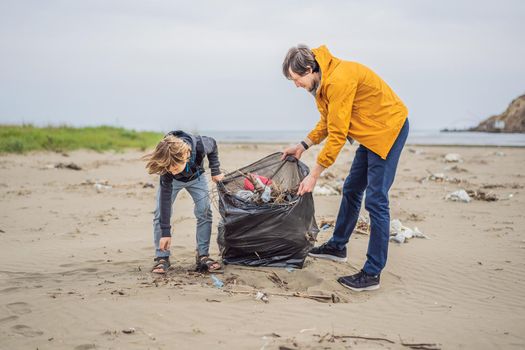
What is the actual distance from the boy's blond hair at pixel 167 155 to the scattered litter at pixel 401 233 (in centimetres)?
260

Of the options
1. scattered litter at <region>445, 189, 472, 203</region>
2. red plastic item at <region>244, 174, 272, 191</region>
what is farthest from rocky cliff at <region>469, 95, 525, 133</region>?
red plastic item at <region>244, 174, 272, 191</region>

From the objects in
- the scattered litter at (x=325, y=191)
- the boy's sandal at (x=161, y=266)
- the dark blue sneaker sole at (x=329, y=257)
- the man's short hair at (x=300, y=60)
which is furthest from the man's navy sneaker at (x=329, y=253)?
the scattered litter at (x=325, y=191)

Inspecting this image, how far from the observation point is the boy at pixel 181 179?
3650 mm

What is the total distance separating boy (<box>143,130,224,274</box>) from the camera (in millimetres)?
3650

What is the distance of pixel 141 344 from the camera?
2623mm

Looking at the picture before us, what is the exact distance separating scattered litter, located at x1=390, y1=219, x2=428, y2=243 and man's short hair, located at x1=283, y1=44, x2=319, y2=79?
2371mm

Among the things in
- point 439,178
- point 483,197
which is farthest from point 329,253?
point 439,178

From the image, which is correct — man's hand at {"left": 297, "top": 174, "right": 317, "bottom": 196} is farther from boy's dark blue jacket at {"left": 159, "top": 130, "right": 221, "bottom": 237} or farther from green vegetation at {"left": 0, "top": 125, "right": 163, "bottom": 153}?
green vegetation at {"left": 0, "top": 125, "right": 163, "bottom": 153}

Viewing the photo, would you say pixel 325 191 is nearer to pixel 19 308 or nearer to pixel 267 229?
pixel 267 229

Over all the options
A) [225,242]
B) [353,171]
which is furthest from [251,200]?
[353,171]

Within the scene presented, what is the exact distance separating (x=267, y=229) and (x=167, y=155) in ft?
3.23

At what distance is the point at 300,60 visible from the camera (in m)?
3.50

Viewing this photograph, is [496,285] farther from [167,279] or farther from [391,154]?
[167,279]

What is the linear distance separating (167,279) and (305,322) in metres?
1.30
